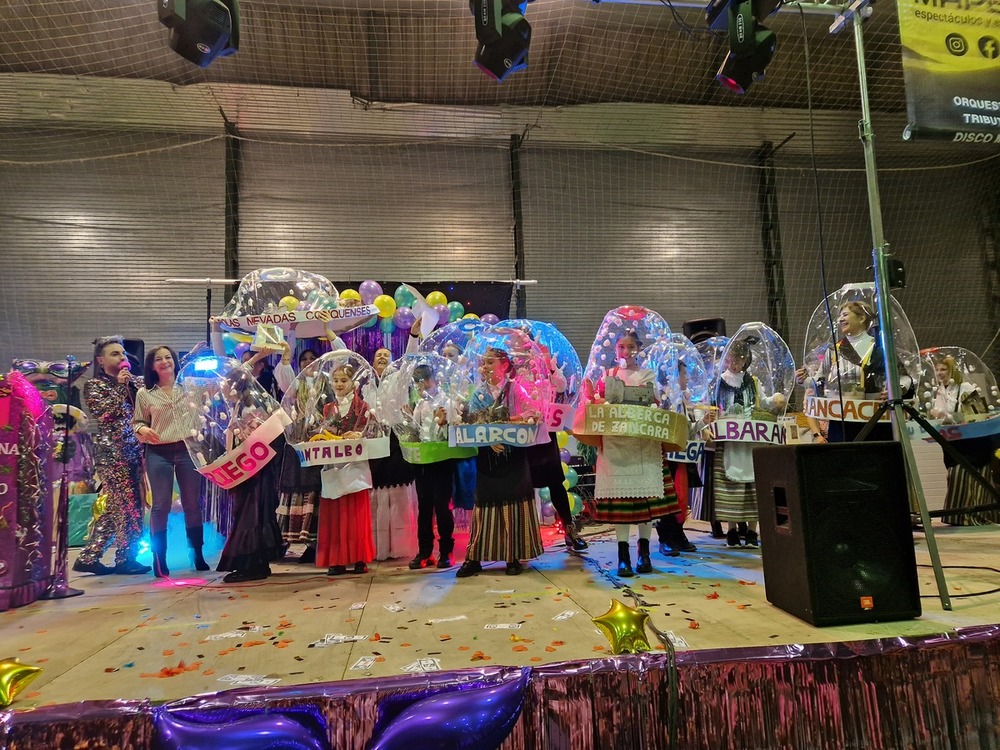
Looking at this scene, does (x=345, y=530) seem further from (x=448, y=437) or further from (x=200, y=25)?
(x=200, y=25)

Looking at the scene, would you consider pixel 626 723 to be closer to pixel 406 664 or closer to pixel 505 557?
pixel 406 664

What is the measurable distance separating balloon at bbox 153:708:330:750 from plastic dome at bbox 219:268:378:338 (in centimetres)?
369

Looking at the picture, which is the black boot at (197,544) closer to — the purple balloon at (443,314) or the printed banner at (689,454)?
the purple balloon at (443,314)

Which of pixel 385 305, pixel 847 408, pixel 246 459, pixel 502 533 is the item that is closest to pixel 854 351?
pixel 847 408

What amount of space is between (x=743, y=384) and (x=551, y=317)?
404 centimetres

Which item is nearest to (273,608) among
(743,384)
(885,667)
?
(885,667)

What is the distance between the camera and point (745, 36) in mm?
4074

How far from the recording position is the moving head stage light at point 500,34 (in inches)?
161

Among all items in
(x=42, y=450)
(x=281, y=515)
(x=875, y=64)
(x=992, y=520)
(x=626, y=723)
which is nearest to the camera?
(x=626, y=723)

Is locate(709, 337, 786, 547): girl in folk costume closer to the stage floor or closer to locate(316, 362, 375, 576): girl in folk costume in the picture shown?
the stage floor

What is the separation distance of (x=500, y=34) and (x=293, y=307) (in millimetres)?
2914

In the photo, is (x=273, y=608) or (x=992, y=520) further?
(x=992, y=520)

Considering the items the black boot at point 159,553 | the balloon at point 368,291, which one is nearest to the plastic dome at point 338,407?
the black boot at point 159,553

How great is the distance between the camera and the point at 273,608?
10.2ft
